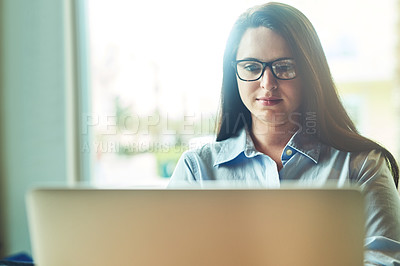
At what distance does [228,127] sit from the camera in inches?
58.4

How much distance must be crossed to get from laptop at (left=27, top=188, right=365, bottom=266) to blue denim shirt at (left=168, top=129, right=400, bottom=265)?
45 centimetres

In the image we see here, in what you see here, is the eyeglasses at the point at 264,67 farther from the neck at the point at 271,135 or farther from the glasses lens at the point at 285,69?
the neck at the point at 271,135

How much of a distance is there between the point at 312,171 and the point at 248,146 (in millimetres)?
220

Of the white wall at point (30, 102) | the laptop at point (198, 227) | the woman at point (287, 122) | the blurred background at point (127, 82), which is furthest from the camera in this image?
the white wall at point (30, 102)

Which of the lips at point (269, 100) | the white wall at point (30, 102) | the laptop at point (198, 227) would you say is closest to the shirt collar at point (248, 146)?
the lips at point (269, 100)

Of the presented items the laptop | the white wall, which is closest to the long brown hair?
the laptop

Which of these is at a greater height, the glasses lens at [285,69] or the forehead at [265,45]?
the forehead at [265,45]

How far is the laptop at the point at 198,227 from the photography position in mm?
764

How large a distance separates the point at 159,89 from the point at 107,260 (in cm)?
119

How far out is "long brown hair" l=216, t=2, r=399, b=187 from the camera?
1.36 metres

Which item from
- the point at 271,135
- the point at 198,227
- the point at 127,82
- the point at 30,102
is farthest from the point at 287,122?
the point at 30,102

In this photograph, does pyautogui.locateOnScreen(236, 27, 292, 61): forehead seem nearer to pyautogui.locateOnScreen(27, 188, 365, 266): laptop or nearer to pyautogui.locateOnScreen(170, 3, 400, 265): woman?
pyautogui.locateOnScreen(170, 3, 400, 265): woman

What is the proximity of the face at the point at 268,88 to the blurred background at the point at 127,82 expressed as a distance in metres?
0.17

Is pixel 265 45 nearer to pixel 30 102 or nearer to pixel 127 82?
pixel 127 82
